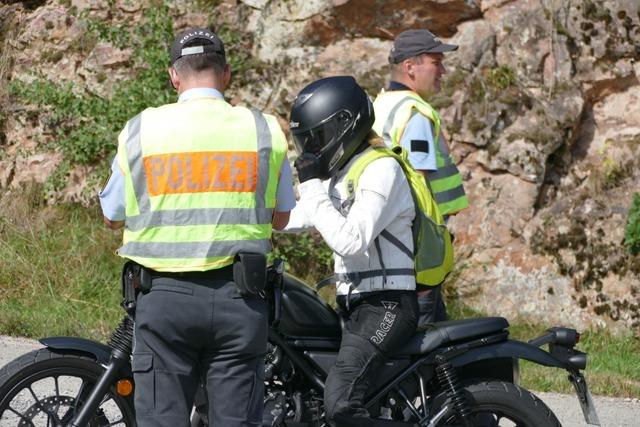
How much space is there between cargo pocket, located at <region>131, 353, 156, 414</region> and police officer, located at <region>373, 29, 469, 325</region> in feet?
6.68

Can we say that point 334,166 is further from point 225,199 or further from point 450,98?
point 450,98

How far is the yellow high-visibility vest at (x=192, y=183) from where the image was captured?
12.3 ft

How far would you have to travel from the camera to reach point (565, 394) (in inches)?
267

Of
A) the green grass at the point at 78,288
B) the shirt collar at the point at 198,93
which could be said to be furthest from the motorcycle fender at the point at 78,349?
the green grass at the point at 78,288

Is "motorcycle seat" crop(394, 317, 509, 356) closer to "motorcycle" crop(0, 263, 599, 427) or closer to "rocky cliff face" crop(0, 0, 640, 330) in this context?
"motorcycle" crop(0, 263, 599, 427)

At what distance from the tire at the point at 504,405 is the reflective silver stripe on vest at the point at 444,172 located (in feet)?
5.15

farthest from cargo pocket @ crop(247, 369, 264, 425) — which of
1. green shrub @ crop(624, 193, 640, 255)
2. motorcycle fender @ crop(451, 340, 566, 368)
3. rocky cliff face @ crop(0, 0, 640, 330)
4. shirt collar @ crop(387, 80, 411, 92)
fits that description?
green shrub @ crop(624, 193, 640, 255)

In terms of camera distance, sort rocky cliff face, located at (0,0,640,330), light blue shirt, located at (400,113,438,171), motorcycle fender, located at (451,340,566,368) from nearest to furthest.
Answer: motorcycle fender, located at (451,340,566,368) → light blue shirt, located at (400,113,438,171) → rocky cliff face, located at (0,0,640,330)

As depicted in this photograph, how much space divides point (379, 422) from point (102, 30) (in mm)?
6513

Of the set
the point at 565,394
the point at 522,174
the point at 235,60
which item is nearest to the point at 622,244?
the point at 522,174

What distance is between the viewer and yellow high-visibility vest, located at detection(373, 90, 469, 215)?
5.71 meters

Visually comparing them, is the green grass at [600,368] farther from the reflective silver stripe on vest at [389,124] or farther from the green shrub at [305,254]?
the reflective silver stripe on vest at [389,124]

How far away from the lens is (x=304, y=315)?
440 cm

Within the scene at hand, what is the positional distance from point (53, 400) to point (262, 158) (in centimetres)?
134
